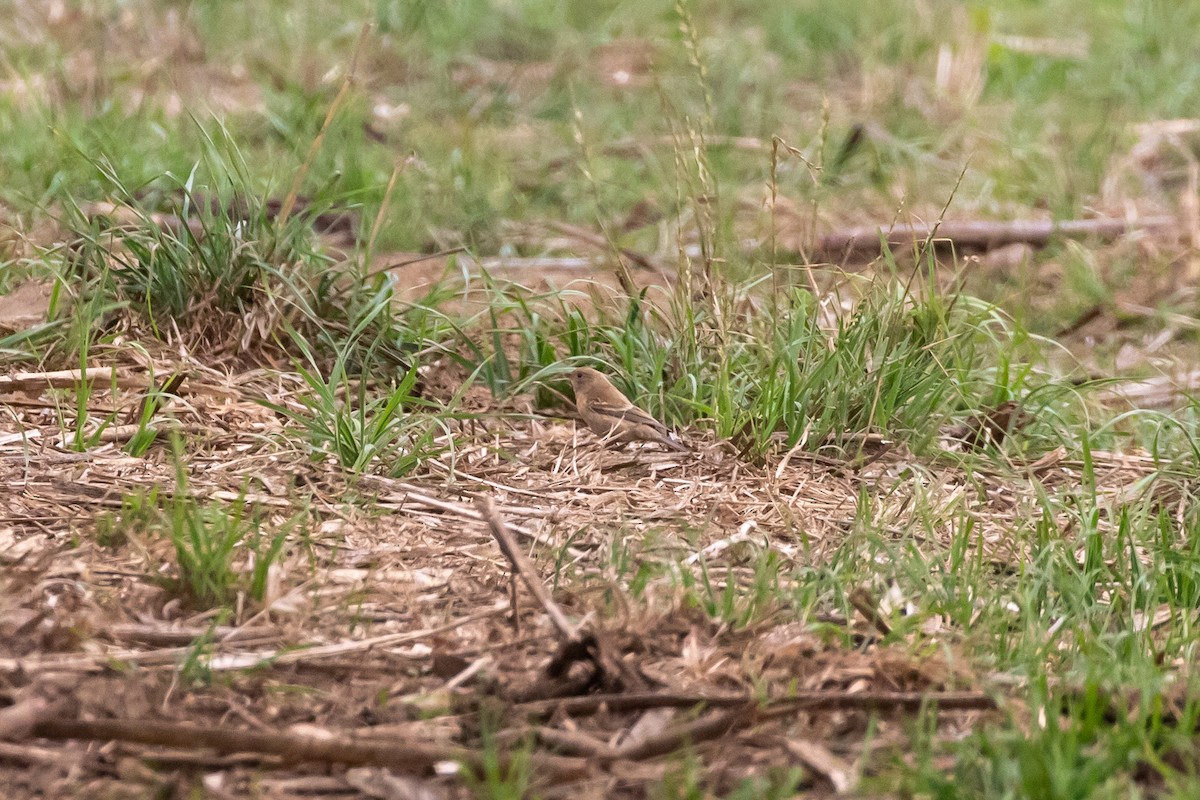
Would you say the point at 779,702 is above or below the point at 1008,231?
above

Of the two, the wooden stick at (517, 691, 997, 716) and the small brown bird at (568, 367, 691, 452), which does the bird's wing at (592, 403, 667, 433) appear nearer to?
the small brown bird at (568, 367, 691, 452)

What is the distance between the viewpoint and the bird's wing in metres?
3.37

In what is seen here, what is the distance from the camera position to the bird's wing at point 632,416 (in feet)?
11.0

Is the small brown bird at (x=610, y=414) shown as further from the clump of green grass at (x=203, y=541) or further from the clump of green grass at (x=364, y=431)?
the clump of green grass at (x=203, y=541)

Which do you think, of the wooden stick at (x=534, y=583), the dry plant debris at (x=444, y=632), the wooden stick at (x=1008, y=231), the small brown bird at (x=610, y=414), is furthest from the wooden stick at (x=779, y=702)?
the wooden stick at (x=1008, y=231)

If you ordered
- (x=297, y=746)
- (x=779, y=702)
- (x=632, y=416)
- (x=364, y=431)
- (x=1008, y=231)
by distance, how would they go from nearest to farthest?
(x=297, y=746) < (x=779, y=702) < (x=364, y=431) < (x=632, y=416) < (x=1008, y=231)

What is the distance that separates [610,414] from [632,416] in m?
0.06

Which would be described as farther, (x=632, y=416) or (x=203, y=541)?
(x=632, y=416)

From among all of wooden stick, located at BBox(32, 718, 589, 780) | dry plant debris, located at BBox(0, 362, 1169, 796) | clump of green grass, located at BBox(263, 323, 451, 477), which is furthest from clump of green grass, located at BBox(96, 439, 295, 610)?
wooden stick, located at BBox(32, 718, 589, 780)

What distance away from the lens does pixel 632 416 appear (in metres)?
3.38

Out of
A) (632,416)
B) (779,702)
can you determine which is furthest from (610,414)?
(779,702)

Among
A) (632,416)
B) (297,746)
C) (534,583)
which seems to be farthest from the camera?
(632,416)

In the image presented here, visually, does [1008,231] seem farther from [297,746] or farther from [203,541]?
[297,746]

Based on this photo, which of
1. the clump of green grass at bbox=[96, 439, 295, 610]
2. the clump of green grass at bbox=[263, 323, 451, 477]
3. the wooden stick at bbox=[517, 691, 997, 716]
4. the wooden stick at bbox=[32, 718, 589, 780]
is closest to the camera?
the wooden stick at bbox=[32, 718, 589, 780]
